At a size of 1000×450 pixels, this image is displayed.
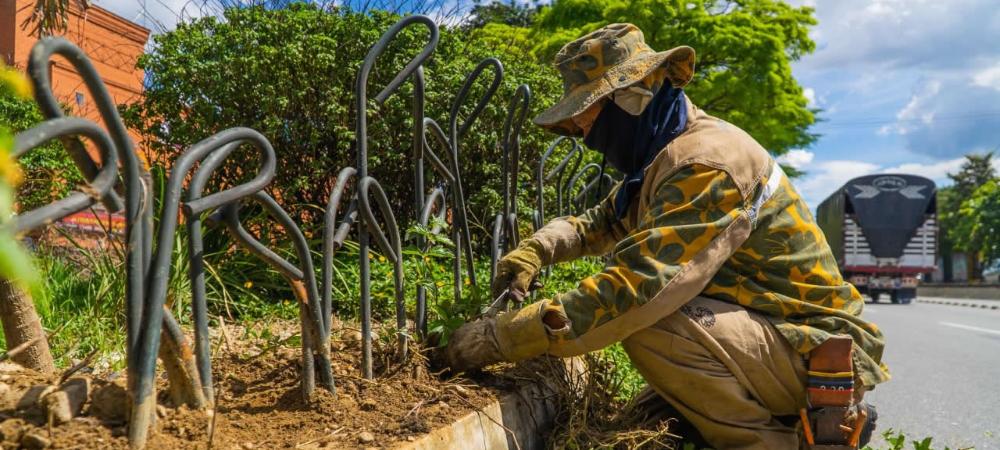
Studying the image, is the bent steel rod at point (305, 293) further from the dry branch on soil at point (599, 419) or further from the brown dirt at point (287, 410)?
the dry branch on soil at point (599, 419)

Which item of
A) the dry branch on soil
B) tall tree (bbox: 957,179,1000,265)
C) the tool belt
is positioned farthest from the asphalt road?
tall tree (bbox: 957,179,1000,265)

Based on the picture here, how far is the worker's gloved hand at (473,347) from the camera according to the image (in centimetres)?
219

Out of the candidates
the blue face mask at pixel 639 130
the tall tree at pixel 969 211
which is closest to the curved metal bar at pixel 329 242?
the blue face mask at pixel 639 130

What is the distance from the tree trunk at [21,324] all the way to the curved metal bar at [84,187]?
3.72 ft

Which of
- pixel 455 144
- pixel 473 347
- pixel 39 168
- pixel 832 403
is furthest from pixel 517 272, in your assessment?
pixel 39 168

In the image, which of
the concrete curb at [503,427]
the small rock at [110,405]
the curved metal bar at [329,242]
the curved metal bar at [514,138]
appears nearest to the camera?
the small rock at [110,405]

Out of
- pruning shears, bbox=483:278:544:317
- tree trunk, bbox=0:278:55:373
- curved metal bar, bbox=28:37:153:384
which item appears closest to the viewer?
curved metal bar, bbox=28:37:153:384

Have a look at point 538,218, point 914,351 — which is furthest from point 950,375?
point 538,218

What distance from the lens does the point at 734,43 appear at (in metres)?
15.9

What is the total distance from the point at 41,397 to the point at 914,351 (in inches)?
324

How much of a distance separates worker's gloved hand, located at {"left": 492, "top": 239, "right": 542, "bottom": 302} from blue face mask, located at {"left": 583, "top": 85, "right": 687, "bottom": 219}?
43cm

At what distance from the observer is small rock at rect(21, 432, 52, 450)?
50.2 inches

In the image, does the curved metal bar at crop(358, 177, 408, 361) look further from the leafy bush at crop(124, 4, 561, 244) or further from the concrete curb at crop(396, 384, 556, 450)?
the leafy bush at crop(124, 4, 561, 244)

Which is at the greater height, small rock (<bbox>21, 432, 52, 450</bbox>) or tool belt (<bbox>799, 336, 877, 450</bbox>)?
small rock (<bbox>21, 432, 52, 450</bbox>)
